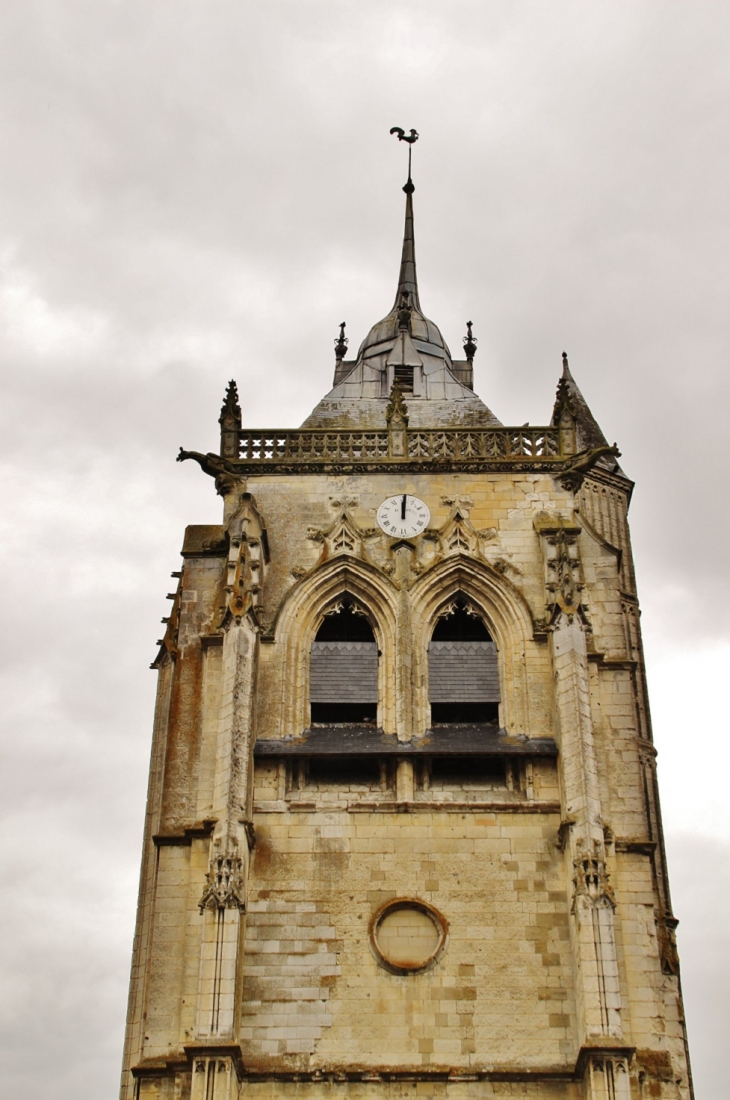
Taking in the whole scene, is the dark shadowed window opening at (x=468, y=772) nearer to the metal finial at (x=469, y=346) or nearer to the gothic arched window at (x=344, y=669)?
the gothic arched window at (x=344, y=669)

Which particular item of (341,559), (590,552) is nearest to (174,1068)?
(341,559)

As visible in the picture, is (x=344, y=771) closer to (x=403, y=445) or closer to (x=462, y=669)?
(x=462, y=669)

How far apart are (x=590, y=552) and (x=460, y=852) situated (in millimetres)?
5759

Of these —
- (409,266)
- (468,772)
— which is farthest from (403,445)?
(409,266)

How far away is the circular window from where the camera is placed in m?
21.9

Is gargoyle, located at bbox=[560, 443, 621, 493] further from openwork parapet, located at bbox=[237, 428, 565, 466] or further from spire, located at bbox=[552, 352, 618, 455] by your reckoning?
spire, located at bbox=[552, 352, 618, 455]

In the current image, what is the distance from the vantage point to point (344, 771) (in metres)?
24.0

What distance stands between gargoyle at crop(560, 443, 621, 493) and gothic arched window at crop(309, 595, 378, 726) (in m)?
4.15

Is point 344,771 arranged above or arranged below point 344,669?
below

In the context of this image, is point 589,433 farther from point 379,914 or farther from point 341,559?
point 379,914

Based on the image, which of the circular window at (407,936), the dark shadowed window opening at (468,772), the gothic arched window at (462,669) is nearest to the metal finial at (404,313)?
the gothic arched window at (462,669)

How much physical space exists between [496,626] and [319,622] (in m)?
2.74

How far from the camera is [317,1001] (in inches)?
851

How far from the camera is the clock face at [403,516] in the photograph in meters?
26.3
